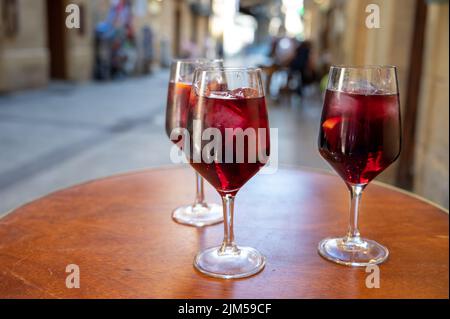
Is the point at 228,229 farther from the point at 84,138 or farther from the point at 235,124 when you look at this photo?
the point at 84,138

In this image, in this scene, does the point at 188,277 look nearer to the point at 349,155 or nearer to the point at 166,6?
the point at 349,155

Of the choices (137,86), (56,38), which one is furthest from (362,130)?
(56,38)

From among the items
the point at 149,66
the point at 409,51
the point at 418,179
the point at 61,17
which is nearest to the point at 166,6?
the point at 149,66

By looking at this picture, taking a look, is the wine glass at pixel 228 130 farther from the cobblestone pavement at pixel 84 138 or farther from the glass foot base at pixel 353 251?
the cobblestone pavement at pixel 84 138

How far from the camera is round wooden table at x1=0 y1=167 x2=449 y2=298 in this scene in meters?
0.74

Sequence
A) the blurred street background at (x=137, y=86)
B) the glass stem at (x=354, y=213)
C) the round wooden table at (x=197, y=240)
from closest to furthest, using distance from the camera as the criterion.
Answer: the round wooden table at (x=197, y=240) < the glass stem at (x=354, y=213) < the blurred street background at (x=137, y=86)

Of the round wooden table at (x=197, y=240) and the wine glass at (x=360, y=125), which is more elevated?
the wine glass at (x=360, y=125)

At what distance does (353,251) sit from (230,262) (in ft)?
0.71

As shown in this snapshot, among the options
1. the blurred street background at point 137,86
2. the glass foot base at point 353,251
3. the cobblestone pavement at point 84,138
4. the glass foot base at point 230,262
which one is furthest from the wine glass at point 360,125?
the cobblestone pavement at point 84,138

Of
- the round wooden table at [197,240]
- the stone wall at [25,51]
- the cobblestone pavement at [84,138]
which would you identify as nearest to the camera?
the round wooden table at [197,240]

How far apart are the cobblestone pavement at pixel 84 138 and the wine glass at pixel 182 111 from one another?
103 inches

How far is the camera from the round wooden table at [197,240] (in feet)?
2.43

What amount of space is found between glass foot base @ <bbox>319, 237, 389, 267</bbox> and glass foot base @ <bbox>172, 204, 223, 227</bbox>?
0.23 metres

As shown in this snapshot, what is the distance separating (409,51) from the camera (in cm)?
365
